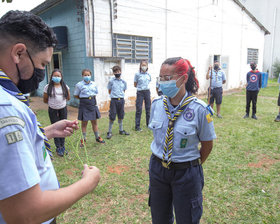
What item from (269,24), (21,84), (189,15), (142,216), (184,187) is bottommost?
(142,216)

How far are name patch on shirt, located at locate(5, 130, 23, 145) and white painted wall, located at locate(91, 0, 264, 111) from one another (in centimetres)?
805

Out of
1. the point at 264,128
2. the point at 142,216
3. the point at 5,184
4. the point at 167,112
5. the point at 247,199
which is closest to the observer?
the point at 5,184

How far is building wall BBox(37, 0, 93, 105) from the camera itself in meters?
8.69

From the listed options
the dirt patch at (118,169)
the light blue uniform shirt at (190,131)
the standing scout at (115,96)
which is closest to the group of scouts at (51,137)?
the light blue uniform shirt at (190,131)

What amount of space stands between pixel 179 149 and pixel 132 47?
8546 mm

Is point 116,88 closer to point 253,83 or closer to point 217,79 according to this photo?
point 217,79

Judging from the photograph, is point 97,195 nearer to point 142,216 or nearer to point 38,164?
point 142,216

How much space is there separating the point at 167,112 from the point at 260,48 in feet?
63.9

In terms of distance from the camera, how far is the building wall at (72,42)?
8.69 metres

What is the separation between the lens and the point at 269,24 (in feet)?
71.1

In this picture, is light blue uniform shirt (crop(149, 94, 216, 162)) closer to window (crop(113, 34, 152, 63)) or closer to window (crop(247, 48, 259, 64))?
window (crop(113, 34, 152, 63))

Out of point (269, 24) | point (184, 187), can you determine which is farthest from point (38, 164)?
point (269, 24)

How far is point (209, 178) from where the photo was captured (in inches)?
146

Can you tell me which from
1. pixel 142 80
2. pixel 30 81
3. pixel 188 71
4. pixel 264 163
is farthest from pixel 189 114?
pixel 142 80
